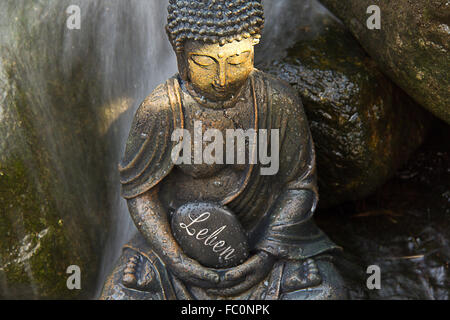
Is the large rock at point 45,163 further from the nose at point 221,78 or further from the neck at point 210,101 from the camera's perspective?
the nose at point 221,78

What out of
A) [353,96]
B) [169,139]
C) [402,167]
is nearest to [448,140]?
[402,167]

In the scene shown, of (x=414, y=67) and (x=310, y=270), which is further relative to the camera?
(x=414, y=67)

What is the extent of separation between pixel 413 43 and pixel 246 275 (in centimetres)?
151

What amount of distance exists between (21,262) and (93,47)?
4.54 ft

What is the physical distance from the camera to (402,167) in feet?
14.8

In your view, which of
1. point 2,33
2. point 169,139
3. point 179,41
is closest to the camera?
point 179,41

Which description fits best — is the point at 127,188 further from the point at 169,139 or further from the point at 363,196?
the point at 363,196

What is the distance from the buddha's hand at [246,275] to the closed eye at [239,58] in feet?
3.14

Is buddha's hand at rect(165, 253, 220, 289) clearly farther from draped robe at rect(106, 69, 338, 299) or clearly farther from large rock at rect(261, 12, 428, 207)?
large rock at rect(261, 12, 428, 207)

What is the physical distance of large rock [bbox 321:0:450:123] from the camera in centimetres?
310

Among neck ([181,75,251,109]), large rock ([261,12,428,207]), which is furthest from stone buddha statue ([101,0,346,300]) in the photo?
large rock ([261,12,428,207])

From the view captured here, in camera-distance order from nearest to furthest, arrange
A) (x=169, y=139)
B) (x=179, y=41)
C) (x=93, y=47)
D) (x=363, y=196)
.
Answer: (x=179, y=41) → (x=169, y=139) → (x=93, y=47) → (x=363, y=196)

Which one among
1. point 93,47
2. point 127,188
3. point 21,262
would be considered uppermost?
point 93,47

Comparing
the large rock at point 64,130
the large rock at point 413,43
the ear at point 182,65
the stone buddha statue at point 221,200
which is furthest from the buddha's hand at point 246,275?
the large rock at point 413,43
